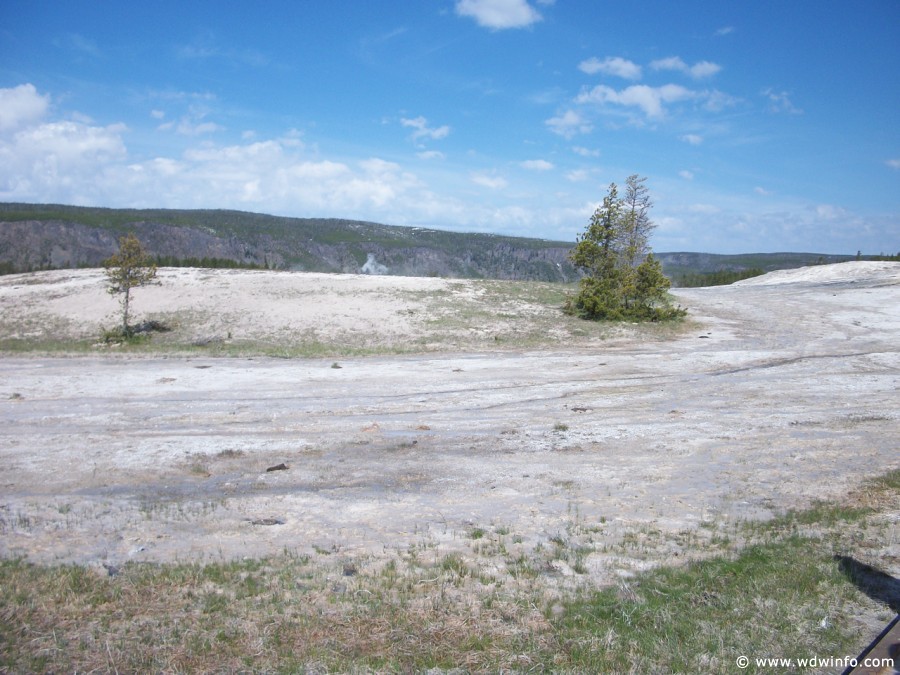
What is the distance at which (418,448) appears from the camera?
37.8 ft

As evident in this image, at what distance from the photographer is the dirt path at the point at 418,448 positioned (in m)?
7.66

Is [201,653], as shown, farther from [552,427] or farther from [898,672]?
[552,427]

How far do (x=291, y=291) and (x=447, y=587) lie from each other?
2862 centimetres

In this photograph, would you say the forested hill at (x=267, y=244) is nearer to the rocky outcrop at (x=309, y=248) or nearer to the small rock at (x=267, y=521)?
the rocky outcrop at (x=309, y=248)

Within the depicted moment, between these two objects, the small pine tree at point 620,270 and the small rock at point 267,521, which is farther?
the small pine tree at point 620,270

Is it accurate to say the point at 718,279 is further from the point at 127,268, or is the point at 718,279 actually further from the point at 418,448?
the point at 418,448

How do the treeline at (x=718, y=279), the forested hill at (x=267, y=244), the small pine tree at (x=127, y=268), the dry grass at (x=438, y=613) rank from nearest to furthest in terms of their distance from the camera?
the dry grass at (x=438, y=613), the small pine tree at (x=127, y=268), the treeline at (x=718, y=279), the forested hill at (x=267, y=244)

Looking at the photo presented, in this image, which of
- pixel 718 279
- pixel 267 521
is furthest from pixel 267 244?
pixel 267 521

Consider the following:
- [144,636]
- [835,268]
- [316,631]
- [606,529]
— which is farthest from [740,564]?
[835,268]

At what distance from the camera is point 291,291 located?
32781mm

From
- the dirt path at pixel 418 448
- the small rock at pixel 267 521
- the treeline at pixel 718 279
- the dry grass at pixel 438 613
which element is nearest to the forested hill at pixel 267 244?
the treeline at pixel 718 279

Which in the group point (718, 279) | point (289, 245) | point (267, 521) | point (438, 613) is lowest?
point (267, 521)

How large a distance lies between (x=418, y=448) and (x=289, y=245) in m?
124

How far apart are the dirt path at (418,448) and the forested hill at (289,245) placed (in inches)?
3294
